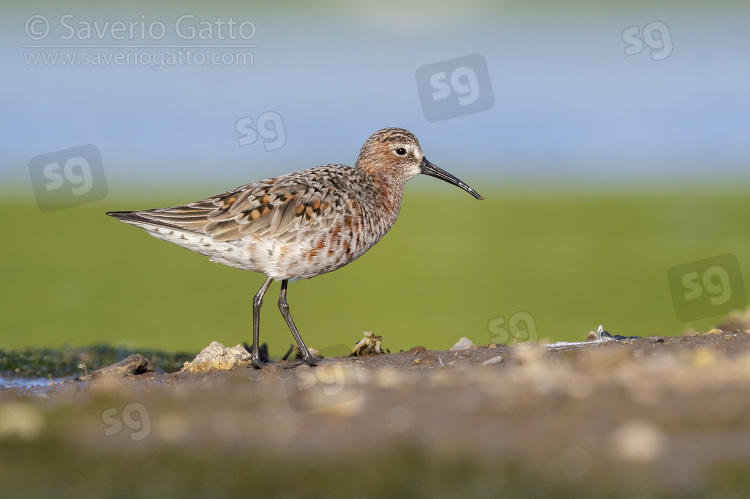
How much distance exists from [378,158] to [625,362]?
18.3 ft

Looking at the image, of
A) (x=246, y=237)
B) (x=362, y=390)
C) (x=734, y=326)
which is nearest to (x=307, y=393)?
(x=362, y=390)

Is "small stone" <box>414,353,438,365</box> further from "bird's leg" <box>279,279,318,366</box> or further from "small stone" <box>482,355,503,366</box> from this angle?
"bird's leg" <box>279,279,318,366</box>

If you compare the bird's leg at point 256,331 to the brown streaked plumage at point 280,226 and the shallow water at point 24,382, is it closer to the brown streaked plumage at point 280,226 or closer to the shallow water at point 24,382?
the brown streaked plumage at point 280,226

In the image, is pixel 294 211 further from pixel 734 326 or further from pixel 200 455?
pixel 734 326

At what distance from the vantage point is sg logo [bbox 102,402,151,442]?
7.42 meters

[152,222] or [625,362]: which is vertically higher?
[152,222]

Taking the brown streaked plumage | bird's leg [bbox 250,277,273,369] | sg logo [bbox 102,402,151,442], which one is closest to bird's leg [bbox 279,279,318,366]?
the brown streaked plumage

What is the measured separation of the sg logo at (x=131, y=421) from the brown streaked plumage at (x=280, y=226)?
344 cm

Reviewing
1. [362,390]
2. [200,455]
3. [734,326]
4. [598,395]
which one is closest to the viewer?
[200,455]

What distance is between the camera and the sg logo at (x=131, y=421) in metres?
7.42

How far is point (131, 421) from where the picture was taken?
7676 millimetres

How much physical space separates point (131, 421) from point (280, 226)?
4.04 metres

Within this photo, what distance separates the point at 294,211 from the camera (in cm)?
1134

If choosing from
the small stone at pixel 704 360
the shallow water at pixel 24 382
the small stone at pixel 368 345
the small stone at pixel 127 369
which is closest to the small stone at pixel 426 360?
the small stone at pixel 368 345
